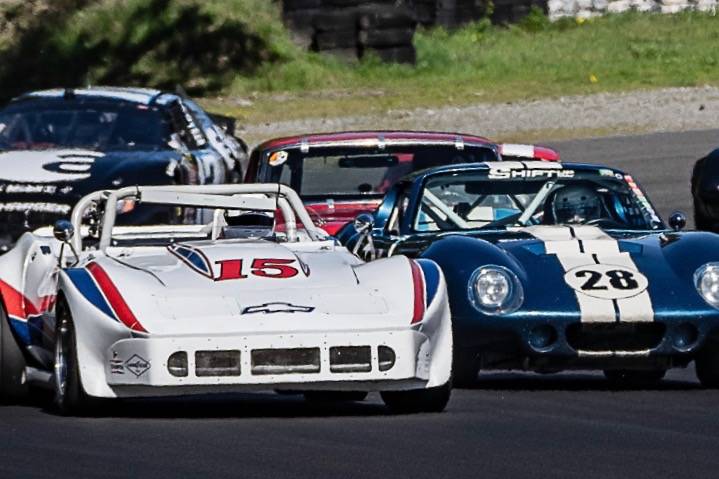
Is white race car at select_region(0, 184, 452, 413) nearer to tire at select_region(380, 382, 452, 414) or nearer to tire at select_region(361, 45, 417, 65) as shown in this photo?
tire at select_region(380, 382, 452, 414)

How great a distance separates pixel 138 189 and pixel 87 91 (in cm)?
590

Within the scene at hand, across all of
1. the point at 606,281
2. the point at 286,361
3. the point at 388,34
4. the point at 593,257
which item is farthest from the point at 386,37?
the point at 286,361

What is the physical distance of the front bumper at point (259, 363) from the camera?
795 centimetres

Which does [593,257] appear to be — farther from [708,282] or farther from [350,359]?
[350,359]

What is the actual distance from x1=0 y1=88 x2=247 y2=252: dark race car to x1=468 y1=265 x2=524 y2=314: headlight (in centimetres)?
446

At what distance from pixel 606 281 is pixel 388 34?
2253cm

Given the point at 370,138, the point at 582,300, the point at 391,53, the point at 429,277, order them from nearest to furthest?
the point at 429,277 → the point at 582,300 → the point at 370,138 → the point at 391,53

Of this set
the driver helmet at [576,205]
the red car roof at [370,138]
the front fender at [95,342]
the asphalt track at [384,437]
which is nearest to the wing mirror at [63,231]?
the asphalt track at [384,437]

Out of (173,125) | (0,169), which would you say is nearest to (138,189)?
(0,169)

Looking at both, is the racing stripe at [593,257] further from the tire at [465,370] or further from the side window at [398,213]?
the side window at [398,213]

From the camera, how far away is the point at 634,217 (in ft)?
35.5

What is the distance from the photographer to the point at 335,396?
908cm

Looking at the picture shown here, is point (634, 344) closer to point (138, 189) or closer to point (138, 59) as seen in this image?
point (138, 189)

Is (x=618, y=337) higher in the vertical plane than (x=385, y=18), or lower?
higher
